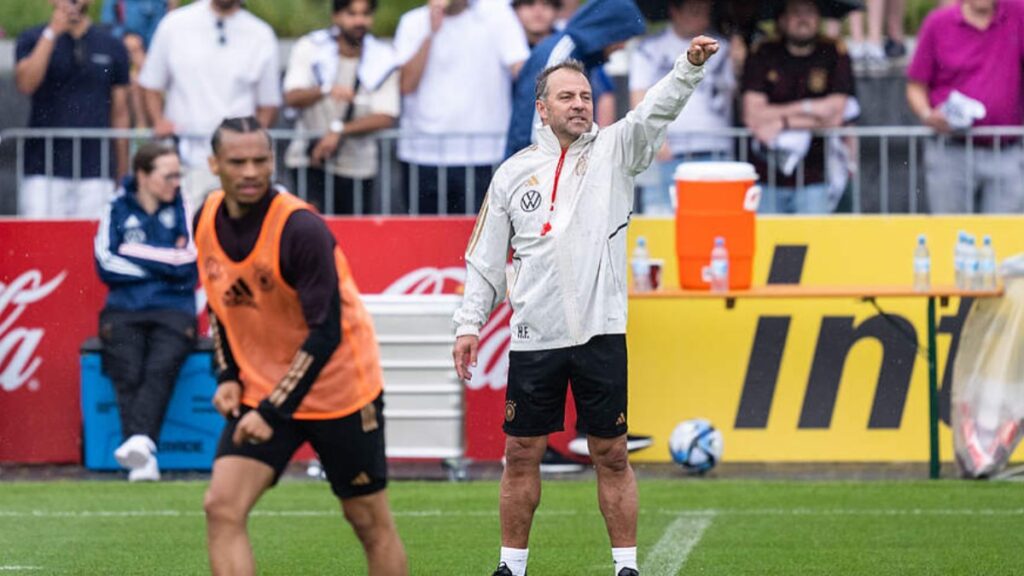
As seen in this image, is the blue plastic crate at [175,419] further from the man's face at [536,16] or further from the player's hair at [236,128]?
the player's hair at [236,128]

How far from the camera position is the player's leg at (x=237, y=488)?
668 centimetres

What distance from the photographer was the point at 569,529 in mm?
10375

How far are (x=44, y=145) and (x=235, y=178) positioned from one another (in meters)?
7.64

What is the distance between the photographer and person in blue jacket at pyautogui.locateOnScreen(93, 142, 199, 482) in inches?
490

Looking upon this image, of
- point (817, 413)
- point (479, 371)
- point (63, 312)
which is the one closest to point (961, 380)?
point (817, 413)

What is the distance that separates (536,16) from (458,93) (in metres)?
0.77

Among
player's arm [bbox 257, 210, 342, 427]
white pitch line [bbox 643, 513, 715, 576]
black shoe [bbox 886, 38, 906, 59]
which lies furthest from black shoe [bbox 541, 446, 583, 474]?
player's arm [bbox 257, 210, 342, 427]

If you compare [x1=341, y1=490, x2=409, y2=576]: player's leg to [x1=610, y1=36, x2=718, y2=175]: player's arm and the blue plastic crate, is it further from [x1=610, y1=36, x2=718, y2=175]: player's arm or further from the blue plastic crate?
the blue plastic crate

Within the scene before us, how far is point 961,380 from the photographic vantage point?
11922mm

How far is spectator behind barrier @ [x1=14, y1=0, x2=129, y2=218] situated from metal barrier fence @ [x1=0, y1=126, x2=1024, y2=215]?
0.16ft

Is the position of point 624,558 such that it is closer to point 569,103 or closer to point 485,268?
point 485,268

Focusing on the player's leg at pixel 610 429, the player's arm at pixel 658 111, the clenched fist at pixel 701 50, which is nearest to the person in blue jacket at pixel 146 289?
the player's leg at pixel 610 429

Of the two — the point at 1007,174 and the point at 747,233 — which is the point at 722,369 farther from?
the point at 1007,174

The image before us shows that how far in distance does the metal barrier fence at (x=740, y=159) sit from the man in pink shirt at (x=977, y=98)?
0.08 ft
